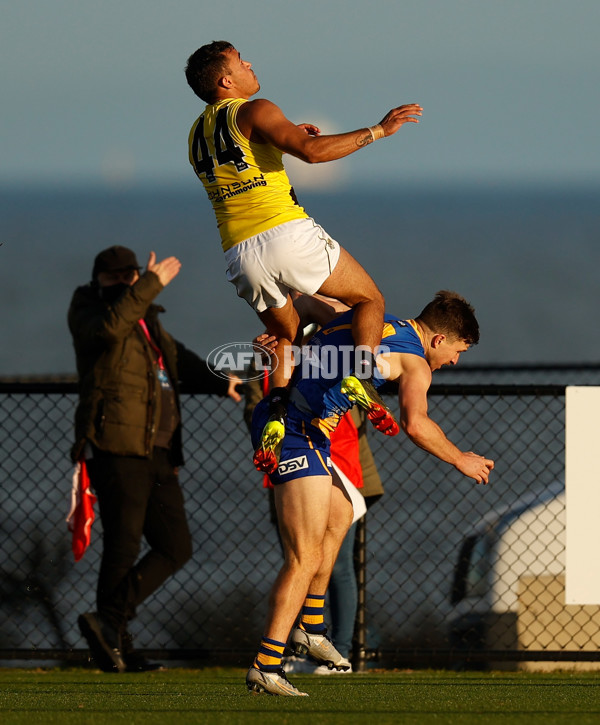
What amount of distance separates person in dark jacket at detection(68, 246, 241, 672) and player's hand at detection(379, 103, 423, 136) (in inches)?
71.3

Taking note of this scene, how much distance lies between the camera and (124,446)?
6.90m

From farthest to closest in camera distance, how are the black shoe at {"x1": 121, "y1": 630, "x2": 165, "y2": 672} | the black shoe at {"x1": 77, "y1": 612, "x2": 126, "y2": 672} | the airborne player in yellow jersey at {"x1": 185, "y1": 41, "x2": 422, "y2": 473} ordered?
the black shoe at {"x1": 121, "y1": 630, "x2": 165, "y2": 672} → the black shoe at {"x1": 77, "y1": 612, "x2": 126, "y2": 672} → the airborne player in yellow jersey at {"x1": 185, "y1": 41, "x2": 422, "y2": 473}

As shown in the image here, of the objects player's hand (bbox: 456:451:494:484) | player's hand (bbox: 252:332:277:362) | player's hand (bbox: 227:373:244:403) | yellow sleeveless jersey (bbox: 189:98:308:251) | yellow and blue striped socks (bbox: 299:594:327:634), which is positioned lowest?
yellow and blue striped socks (bbox: 299:594:327:634)

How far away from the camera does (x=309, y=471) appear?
5.30 m

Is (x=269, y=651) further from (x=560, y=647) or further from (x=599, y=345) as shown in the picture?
(x=599, y=345)

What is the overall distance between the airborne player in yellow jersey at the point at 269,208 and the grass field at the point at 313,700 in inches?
42.6

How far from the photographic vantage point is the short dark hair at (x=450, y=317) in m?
5.56

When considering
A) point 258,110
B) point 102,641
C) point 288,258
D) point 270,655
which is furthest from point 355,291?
point 102,641

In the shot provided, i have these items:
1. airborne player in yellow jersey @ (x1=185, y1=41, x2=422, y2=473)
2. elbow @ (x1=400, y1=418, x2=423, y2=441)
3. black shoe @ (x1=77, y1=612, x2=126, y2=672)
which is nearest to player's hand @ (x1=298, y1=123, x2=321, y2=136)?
airborne player in yellow jersey @ (x1=185, y1=41, x2=422, y2=473)

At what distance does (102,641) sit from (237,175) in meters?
2.86

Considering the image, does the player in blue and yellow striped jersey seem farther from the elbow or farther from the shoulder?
the shoulder

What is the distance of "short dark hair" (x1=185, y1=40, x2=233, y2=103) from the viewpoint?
18.6 feet

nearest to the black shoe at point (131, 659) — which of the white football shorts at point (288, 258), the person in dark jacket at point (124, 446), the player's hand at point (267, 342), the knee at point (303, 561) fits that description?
the person in dark jacket at point (124, 446)

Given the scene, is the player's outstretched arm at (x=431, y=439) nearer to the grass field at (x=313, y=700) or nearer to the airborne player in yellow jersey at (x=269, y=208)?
the airborne player in yellow jersey at (x=269, y=208)
